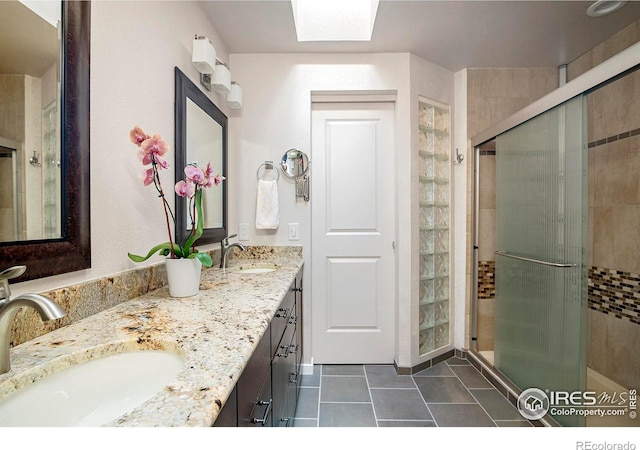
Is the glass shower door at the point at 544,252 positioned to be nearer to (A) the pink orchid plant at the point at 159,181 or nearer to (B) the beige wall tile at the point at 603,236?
(B) the beige wall tile at the point at 603,236

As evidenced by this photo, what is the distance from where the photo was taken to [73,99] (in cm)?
85

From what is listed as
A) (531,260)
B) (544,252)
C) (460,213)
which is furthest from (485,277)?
(544,252)

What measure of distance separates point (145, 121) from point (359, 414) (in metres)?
1.87

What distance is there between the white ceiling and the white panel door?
0.48 m

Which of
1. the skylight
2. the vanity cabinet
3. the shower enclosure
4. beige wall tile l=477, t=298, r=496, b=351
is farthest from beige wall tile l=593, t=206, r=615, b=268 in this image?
the vanity cabinet

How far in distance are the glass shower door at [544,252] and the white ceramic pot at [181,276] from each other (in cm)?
174

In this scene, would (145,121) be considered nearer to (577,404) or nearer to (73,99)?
(73,99)

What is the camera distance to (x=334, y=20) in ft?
6.73

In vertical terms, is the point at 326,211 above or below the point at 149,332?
above

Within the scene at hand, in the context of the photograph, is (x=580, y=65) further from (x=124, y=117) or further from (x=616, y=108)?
(x=124, y=117)

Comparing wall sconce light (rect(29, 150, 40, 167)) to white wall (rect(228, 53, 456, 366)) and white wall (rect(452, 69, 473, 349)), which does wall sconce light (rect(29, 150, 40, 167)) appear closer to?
white wall (rect(228, 53, 456, 366))

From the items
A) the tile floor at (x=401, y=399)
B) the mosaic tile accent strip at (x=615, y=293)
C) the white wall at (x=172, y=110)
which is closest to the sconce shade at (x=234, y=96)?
the white wall at (x=172, y=110)

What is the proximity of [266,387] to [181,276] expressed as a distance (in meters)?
0.50
